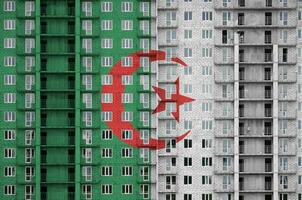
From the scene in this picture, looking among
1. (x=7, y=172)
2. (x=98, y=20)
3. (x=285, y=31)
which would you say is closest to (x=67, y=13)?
(x=98, y=20)

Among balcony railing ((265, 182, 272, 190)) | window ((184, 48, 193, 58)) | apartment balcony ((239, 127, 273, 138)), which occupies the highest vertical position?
window ((184, 48, 193, 58))

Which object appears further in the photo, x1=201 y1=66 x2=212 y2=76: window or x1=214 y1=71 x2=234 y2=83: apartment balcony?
x1=201 y1=66 x2=212 y2=76: window

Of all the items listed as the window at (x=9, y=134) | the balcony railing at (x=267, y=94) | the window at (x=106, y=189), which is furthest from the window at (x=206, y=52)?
the window at (x=9, y=134)

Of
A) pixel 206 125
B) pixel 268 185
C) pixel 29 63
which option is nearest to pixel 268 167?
pixel 268 185

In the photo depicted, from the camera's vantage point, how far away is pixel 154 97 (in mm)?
74438

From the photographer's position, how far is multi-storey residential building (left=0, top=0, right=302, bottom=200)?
73.8 meters

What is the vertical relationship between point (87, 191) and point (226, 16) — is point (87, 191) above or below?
below

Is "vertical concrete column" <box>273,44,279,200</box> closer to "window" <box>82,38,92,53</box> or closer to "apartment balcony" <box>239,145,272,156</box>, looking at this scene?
"apartment balcony" <box>239,145,272,156</box>

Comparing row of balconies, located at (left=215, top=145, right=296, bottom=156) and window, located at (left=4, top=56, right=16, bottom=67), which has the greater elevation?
window, located at (left=4, top=56, right=16, bottom=67)

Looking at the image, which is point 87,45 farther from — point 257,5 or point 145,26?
point 257,5

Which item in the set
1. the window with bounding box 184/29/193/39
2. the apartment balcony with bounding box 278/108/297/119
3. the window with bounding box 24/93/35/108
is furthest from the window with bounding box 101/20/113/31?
the apartment balcony with bounding box 278/108/297/119

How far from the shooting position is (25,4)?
7444 centimetres

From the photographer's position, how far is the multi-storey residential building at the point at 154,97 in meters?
73.8

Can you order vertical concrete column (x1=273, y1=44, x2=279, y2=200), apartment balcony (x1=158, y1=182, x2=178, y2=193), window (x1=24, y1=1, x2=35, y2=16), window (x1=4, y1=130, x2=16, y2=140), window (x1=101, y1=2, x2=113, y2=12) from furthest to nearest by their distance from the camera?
window (x1=101, y1=2, x2=113, y2=12), window (x1=24, y1=1, x2=35, y2=16), window (x1=4, y1=130, x2=16, y2=140), apartment balcony (x1=158, y1=182, x2=178, y2=193), vertical concrete column (x1=273, y1=44, x2=279, y2=200)
